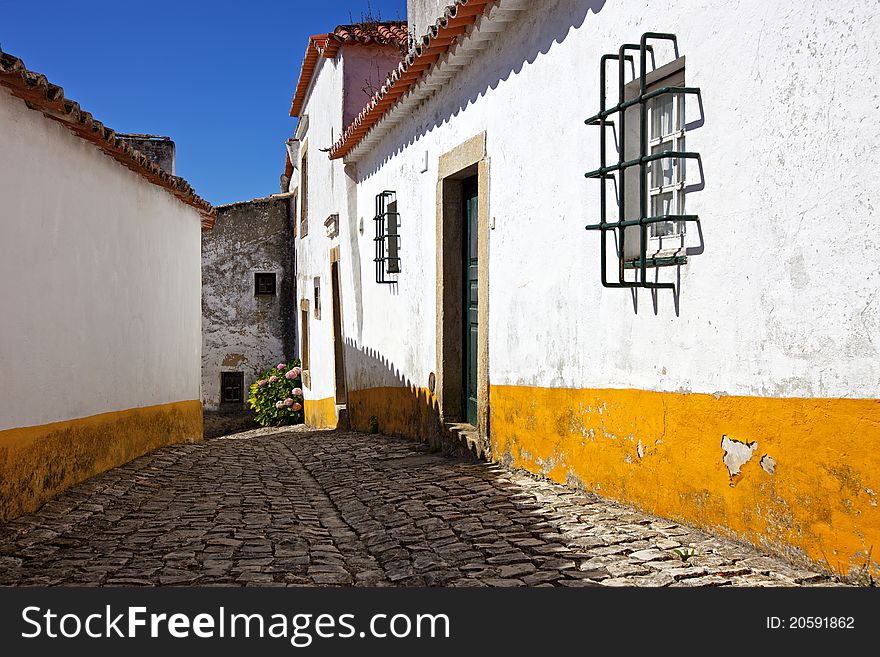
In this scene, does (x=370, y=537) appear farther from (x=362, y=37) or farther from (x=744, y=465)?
(x=362, y=37)

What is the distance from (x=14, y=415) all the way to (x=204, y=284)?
58.6 feet

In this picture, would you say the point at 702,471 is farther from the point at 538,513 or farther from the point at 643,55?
the point at 643,55

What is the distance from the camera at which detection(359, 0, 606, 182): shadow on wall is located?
20.8 feet

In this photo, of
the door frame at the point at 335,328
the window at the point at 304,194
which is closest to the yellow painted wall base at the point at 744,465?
the door frame at the point at 335,328

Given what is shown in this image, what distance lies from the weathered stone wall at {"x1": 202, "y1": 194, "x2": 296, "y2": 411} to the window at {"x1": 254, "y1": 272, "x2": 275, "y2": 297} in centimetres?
8

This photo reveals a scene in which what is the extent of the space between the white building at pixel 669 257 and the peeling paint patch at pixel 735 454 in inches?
0.4

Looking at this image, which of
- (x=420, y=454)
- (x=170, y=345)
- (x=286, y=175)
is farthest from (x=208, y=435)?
(x=420, y=454)

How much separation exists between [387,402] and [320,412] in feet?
22.5

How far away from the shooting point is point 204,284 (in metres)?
23.8

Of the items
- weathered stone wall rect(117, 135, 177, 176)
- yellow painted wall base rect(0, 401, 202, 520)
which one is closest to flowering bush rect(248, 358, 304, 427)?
weathered stone wall rect(117, 135, 177, 176)

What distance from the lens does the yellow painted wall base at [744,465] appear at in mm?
3830

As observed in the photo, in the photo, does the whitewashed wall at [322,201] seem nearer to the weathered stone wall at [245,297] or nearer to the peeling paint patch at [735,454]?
the weathered stone wall at [245,297]

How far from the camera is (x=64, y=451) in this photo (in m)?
7.26

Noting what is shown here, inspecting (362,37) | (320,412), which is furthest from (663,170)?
(320,412)
